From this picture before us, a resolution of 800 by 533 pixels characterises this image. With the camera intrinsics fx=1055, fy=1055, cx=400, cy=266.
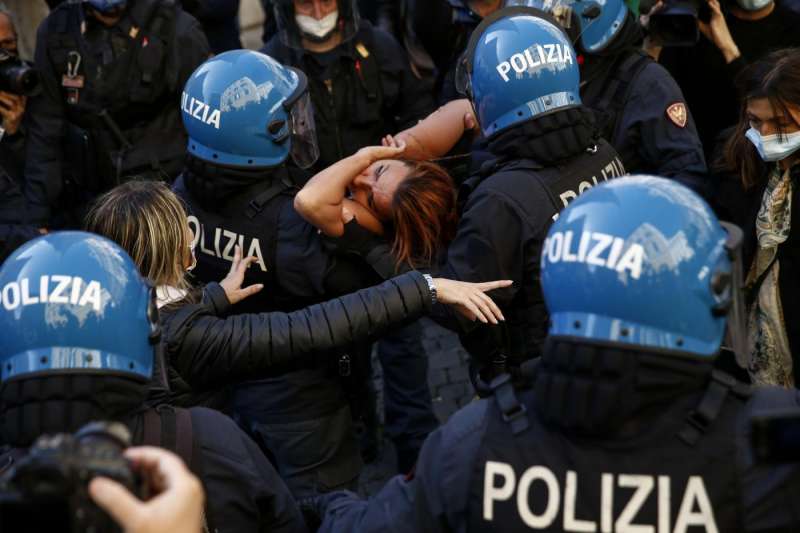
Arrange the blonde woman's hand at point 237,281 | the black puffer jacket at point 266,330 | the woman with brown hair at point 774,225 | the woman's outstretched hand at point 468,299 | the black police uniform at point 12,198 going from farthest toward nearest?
the black police uniform at point 12,198 → the woman with brown hair at point 774,225 → the blonde woman's hand at point 237,281 → the woman's outstretched hand at point 468,299 → the black puffer jacket at point 266,330

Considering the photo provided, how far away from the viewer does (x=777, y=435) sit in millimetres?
1924

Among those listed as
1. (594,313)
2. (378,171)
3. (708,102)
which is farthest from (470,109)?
(594,313)

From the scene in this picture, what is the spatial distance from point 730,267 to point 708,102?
140 inches

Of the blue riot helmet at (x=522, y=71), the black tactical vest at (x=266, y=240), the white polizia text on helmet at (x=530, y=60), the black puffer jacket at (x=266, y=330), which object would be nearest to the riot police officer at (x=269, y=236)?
the black tactical vest at (x=266, y=240)

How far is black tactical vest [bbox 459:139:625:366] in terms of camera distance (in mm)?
3637

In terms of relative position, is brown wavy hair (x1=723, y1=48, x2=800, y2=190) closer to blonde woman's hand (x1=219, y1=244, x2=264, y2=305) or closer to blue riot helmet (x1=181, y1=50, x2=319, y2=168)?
blue riot helmet (x1=181, y1=50, x2=319, y2=168)

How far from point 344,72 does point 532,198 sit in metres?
2.20

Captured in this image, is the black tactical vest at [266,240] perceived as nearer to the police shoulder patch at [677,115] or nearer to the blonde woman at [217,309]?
the blonde woman at [217,309]

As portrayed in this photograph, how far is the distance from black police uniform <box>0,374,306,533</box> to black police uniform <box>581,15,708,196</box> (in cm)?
248

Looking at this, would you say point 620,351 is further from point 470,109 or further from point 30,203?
point 30,203

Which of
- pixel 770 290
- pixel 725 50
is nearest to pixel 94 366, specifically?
pixel 770 290

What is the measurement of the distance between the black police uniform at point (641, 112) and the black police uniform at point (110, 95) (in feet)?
7.19

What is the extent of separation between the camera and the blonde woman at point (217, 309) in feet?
10.4

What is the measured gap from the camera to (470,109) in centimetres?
452
